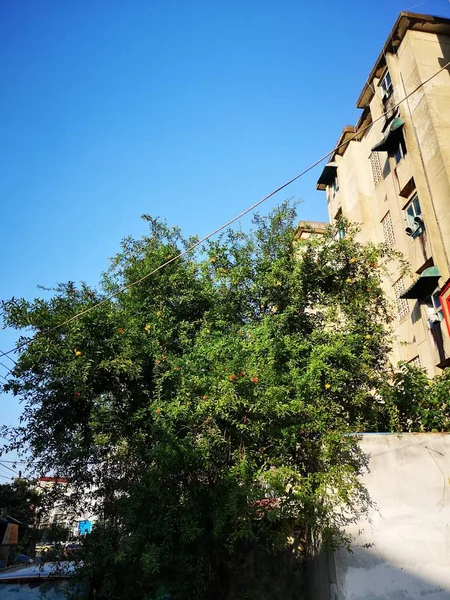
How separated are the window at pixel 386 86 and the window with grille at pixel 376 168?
6.40 ft

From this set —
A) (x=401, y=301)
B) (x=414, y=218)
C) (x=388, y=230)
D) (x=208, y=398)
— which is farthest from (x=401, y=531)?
(x=388, y=230)

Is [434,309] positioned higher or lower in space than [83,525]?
higher

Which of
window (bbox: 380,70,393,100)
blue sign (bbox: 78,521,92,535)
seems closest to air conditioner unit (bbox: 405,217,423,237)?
window (bbox: 380,70,393,100)

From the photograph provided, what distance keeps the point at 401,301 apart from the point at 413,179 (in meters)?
3.68

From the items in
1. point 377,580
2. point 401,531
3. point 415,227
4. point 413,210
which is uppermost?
point 413,210

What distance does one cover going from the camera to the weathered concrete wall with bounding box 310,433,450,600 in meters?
6.30

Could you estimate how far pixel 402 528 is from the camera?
6.57 metres

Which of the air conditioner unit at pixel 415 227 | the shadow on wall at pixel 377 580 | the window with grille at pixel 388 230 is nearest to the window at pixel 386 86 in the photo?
the window with grille at pixel 388 230

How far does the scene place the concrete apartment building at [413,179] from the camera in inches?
450

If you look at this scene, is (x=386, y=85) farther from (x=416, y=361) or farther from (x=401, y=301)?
(x=416, y=361)

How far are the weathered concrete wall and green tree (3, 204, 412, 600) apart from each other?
13.9 inches

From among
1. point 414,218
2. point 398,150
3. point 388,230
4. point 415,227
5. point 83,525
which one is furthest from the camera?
point 388,230

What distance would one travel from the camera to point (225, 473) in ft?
21.8

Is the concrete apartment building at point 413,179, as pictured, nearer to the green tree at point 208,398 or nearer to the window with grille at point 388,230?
the window with grille at point 388,230
